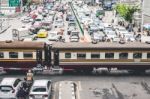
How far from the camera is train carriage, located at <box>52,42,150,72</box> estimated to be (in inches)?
1323

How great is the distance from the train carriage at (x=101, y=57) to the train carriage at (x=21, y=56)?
4.00 feet

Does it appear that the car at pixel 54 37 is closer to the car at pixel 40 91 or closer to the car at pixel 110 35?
the car at pixel 110 35

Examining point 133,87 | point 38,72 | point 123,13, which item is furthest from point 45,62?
point 123,13

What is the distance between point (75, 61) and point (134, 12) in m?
41.8

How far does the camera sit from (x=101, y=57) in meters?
33.6

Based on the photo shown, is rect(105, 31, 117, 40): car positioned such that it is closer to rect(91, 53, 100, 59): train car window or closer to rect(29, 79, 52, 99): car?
rect(91, 53, 100, 59): train car window

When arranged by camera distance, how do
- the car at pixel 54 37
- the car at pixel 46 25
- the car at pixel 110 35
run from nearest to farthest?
the car at pixel 110 35 → the car at pixel 54 37 → the car at pixel 46 25

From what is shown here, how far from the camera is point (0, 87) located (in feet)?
84.7

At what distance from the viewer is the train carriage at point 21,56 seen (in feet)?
110

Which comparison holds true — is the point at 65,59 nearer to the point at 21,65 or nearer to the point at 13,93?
the point at 21,65

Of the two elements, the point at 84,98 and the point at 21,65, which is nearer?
the point at 84,98

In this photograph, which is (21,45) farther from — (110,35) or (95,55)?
(110,35)

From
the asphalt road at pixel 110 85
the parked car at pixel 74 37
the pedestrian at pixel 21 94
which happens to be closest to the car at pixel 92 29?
the parked car at pixel 74 37

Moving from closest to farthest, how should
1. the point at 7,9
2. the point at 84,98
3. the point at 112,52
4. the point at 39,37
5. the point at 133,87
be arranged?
the point at 84,98, the point at 133,87, the point at 112,52, the point at 39,37, the point at 7,9
